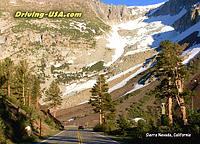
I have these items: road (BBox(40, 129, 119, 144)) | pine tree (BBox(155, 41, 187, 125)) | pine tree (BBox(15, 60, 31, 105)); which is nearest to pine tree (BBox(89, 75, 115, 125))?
pine tree (BBox(15, 60, 31, 105))

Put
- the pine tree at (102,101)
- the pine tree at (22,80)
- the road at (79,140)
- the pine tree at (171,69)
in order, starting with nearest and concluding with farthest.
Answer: the road at (79,140), the pine tree at (171,69), the pine tree at (22,80), the pine tree at (102,101)

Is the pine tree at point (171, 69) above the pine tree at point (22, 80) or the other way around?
the other way around

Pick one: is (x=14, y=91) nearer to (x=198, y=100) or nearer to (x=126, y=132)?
(x=126, y=132)

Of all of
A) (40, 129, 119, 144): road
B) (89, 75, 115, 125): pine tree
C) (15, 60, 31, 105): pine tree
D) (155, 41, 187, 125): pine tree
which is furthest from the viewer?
(89, 75, 115, 125): pine tree

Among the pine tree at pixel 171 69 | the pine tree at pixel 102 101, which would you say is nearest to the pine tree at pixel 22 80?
the pine tree at pixel 102 101

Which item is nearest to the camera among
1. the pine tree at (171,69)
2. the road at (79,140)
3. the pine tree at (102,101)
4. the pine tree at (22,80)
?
the road at (79,140)

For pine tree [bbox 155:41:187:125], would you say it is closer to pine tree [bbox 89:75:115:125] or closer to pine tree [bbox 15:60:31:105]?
pine tree [bbox 15:60:31:105]

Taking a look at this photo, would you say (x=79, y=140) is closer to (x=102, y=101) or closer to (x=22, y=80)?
(x=22, y=80)

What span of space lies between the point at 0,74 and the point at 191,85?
87359 millimetres

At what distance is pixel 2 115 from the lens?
4397 centimetres

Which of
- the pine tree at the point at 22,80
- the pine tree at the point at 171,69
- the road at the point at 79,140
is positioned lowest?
the road at the point at 79,140

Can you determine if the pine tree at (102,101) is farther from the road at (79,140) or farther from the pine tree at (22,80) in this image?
the road at (79,140)

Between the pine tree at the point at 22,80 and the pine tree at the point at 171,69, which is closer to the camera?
the pine tree at the point at 171,69

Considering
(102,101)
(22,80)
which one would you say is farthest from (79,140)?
(102,101)
